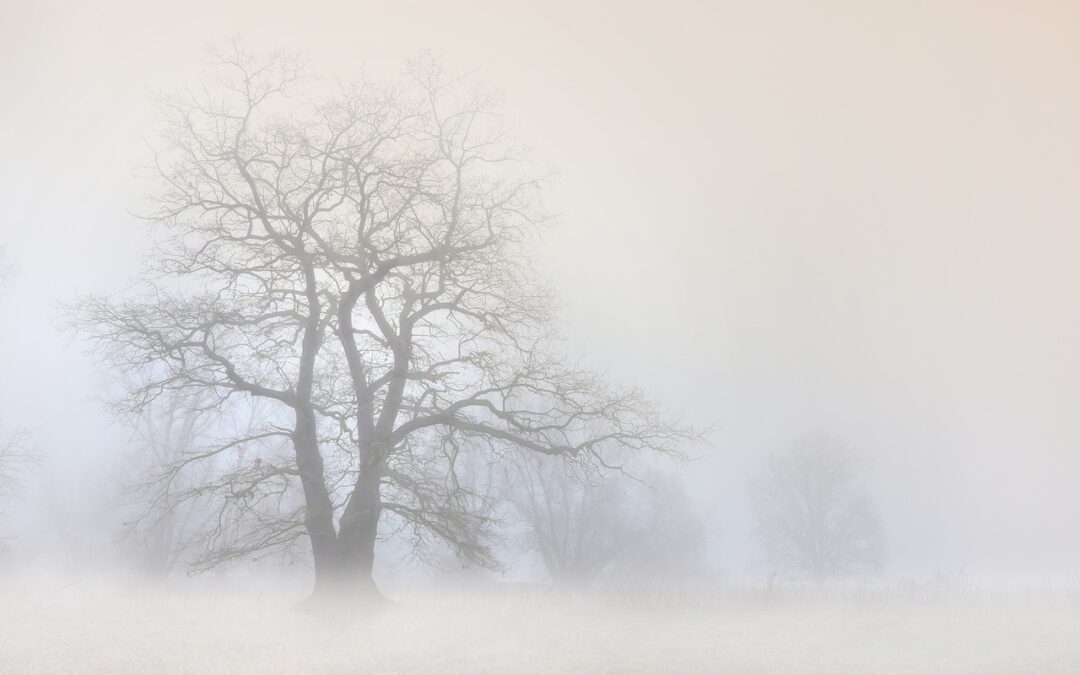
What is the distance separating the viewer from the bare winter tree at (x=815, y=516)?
30.6 feet

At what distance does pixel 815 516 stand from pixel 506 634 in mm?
4797

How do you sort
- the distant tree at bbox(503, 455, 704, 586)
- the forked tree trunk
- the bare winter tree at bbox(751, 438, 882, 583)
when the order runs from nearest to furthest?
the forked tree trunk
the distant tree at bbox(503, 455, 704, 586)
the bare winter tree at bbox(751, 438, 882, 583)

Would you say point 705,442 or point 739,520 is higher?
point 705,442

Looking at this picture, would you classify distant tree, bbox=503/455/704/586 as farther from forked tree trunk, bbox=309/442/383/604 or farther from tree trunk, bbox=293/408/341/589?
tree trunk, bbox=293/408/341/589

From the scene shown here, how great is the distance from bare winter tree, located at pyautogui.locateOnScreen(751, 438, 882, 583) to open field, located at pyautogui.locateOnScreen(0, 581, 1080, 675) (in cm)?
→ 109

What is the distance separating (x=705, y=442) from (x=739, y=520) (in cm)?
159

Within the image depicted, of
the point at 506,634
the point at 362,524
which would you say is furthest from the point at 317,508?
the point at 506,634

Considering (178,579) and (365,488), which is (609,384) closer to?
(365,488)

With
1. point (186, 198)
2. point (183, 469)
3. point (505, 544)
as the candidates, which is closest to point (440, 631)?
point (505, 544)

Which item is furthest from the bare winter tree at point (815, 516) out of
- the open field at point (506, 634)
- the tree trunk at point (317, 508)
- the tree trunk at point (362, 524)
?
the tree trunk at point (317, 508)

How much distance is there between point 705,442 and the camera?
8219mm

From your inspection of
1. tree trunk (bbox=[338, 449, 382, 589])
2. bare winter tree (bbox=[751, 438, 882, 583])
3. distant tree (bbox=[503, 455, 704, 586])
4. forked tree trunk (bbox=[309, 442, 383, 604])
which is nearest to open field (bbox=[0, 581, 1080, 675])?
forked tree trunk (bbox=[309, 442, 383, 604])

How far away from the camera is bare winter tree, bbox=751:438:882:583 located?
30.6 ft

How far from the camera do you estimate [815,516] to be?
968 cm
